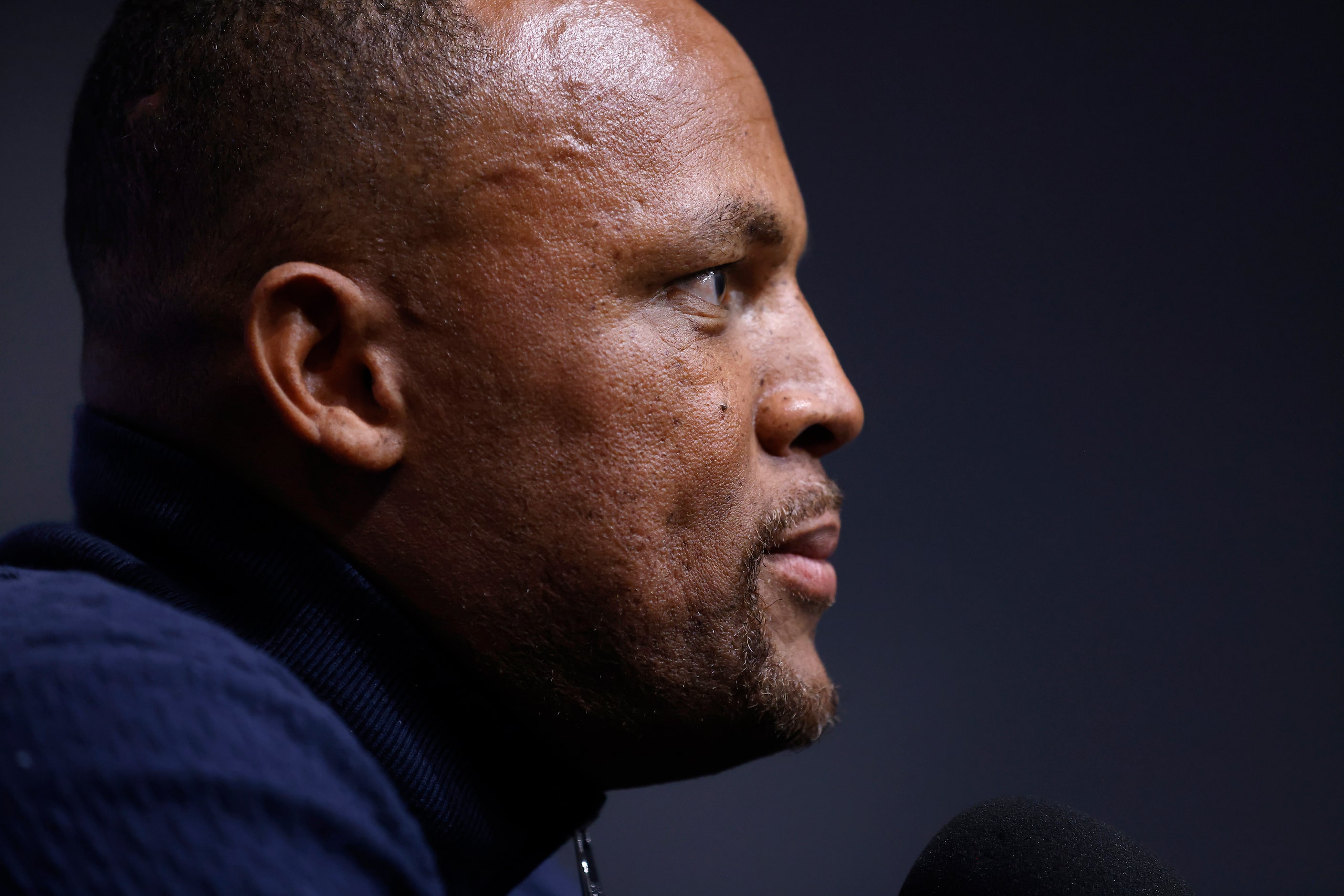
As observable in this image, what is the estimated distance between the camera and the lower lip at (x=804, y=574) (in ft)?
2.98

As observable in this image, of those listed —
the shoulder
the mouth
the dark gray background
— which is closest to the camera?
the shoulder

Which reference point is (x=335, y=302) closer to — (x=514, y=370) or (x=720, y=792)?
(x=514, y=370)

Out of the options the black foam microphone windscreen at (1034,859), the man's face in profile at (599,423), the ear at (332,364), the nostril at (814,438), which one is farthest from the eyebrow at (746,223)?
the black foam microphone windscreen at (1034,859)

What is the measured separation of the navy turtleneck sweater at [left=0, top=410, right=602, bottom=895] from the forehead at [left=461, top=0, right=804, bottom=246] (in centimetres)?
36

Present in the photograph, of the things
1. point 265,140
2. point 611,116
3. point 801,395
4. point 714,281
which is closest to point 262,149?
point 265,140

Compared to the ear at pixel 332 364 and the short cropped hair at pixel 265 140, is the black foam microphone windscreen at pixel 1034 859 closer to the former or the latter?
the ear at pixel 332 364

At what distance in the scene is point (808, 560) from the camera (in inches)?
37.2

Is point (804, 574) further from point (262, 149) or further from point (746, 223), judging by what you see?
point (262, 149)

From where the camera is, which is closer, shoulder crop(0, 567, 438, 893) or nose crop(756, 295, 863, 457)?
shoulder crop(0, 567, 438, 893)

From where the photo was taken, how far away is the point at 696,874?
1.79 meters

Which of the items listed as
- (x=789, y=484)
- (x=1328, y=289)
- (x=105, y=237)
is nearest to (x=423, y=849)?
(x=789, y=484)

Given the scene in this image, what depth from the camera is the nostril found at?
0.96m

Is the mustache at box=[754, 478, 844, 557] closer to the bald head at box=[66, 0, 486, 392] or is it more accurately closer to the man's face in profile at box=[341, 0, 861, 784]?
the man's face in profile at box=[341, 0, 861, 784]

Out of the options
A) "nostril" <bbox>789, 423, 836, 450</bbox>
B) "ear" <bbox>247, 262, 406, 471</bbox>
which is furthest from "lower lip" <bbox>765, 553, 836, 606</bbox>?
"ear" <bbox>247, 262, 406, 471</bbox>
